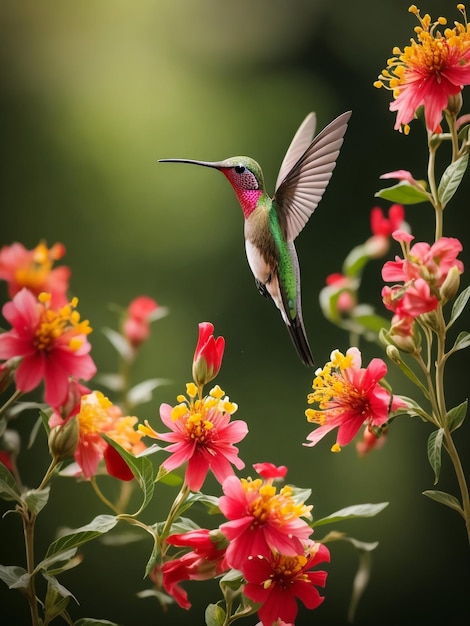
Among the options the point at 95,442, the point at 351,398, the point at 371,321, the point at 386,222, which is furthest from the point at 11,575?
the point at 386,222

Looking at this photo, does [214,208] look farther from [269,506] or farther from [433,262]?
[269,506]

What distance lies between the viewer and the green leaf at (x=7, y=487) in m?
0.75

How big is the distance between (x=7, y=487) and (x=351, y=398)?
386mm

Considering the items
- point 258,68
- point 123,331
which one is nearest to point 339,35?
point 258,68

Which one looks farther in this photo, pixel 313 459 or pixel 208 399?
pixel 313 459

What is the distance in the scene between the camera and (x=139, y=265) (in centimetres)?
126

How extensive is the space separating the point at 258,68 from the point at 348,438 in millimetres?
744

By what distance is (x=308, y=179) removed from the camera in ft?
3.07

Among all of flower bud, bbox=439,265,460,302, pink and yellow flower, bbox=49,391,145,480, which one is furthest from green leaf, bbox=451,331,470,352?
pink and yellow flower, bbox=49,391,145,480

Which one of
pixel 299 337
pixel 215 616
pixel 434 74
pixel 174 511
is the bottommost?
pixel 215 616

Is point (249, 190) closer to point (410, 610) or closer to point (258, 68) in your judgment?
point (258, 68)

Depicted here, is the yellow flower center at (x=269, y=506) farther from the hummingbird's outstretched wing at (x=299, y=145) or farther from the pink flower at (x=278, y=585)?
the hummingbird's outstretched wing at (x=299, y=145)

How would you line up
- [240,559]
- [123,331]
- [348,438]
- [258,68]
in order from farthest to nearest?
[258,68]
[123,331]
[348,438]
[240,559]

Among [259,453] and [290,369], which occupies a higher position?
[290,369]
